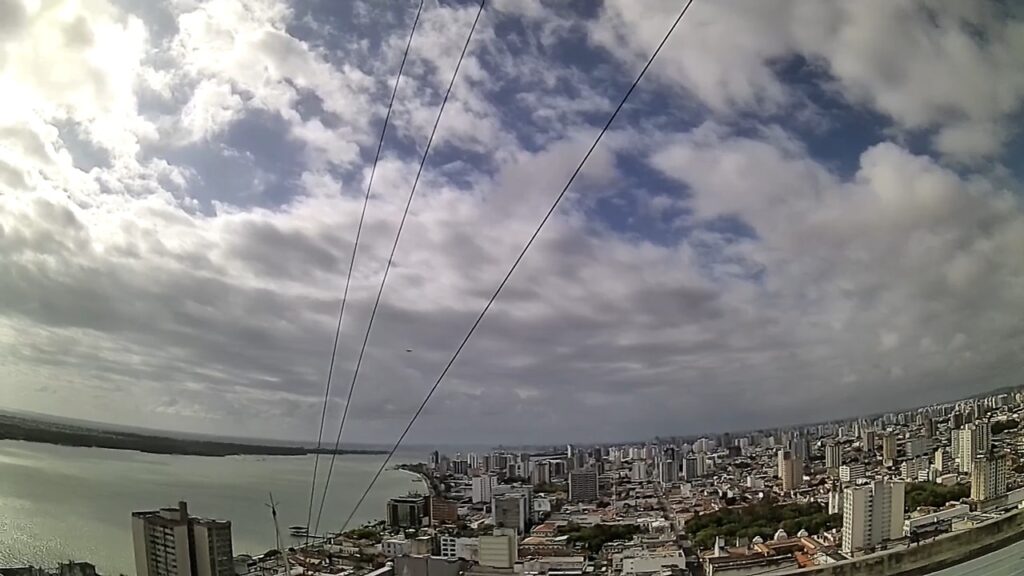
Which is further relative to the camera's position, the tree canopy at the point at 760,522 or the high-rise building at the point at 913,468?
the high-rise building at the point at 913,468

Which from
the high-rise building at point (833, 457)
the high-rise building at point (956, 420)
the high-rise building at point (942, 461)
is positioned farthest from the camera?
the high-rise building at point (956, 420)

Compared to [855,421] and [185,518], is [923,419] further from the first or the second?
[185,518]

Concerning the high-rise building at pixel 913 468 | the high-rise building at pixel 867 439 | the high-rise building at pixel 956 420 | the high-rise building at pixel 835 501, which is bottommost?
the high-rise building at pixel 835 501

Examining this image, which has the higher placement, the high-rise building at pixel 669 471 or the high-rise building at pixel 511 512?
the high-rise building at pixel 669 471

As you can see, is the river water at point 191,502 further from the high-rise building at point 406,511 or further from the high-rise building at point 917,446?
the high-rise building at point 917,446

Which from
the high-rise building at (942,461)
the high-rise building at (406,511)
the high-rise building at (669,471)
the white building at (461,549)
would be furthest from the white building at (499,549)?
the high-rise building at (942,461)

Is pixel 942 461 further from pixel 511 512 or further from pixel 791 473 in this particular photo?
pixel 511 512
